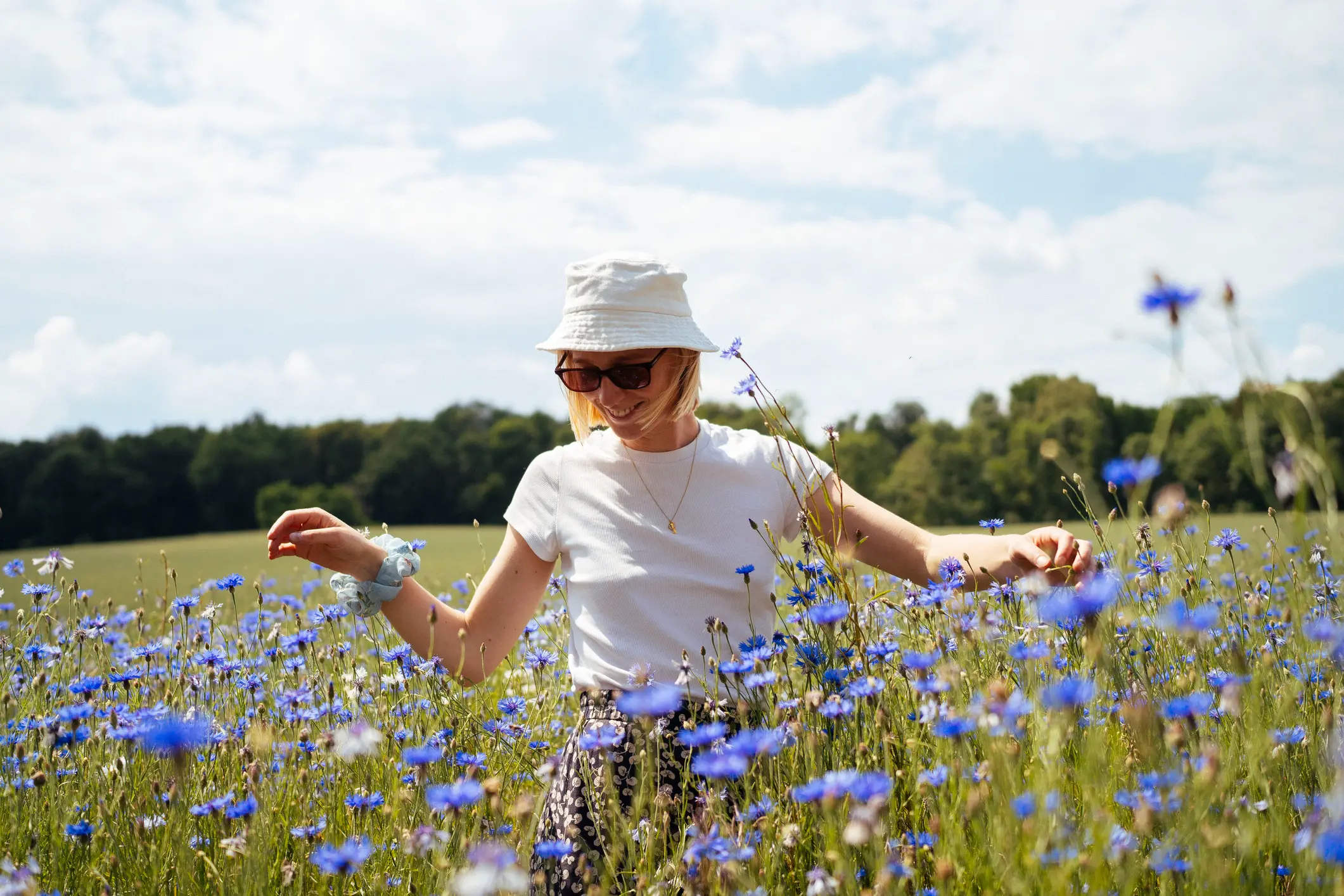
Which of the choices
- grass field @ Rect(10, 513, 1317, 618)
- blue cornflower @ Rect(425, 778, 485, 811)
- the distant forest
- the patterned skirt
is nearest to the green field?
Result: grass field @ Rect(10, 513, 1317, 618)

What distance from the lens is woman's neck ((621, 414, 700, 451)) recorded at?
2.40m

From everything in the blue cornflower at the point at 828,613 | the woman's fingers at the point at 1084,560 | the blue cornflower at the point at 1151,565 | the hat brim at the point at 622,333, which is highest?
the hat brim at the point at 622,333

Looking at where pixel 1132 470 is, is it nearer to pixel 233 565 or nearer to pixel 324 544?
pixel 324 544

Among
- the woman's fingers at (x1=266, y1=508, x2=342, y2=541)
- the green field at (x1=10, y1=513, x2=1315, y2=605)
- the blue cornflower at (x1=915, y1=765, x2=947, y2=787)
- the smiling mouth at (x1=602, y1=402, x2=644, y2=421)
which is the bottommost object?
the green field at (x1=10, y1=513, x2=1315, y2=605)

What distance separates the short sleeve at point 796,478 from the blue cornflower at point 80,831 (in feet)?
5.00

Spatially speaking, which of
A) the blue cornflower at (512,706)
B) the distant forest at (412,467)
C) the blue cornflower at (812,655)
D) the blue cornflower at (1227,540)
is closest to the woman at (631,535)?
the blue cornflower at (512,706)

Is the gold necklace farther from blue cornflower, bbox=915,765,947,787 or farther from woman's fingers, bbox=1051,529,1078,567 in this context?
blue cornflower, bbox=915,765,947,787

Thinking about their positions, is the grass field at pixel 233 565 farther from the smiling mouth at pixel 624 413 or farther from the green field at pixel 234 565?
the smiling mouth at pixel 624 413

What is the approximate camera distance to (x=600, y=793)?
80.2 inches

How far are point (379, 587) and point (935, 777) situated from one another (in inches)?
55.0

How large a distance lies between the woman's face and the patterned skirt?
1.99ft

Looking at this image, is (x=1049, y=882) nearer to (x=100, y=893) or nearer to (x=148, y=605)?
(x=100, y=893)

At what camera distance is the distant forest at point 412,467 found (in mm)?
39781

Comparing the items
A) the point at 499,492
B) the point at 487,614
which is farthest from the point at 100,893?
the point at 499,492
